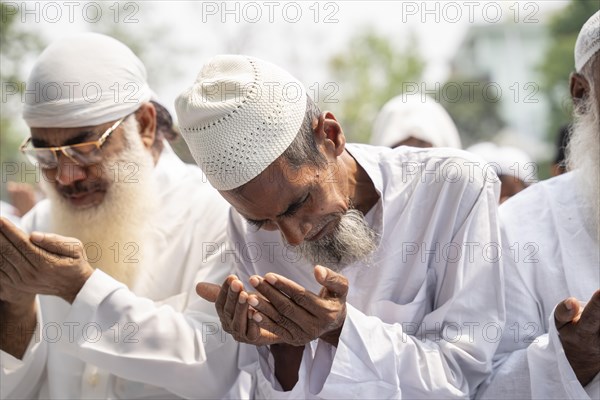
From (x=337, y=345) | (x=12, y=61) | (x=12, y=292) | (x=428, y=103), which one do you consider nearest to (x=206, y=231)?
(x=12, y=292)

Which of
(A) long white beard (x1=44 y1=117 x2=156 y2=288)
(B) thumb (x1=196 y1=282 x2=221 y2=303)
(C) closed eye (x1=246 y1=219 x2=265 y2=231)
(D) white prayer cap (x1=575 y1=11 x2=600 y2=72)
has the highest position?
(D) white prayer cap (x1=575 y1=11 x2=600 y2=72)

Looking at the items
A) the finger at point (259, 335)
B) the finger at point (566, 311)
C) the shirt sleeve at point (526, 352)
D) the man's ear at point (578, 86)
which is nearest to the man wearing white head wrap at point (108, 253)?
the finger at point (259, 335)

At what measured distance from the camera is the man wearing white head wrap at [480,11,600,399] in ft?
10.4

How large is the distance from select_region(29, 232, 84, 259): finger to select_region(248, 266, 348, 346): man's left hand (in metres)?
0.97

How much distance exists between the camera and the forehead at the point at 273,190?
321 centimetres

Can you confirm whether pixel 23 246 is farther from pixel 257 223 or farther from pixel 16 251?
pixel 257 223

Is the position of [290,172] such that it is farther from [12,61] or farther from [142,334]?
[12,61]

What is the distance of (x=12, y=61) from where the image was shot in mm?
15828

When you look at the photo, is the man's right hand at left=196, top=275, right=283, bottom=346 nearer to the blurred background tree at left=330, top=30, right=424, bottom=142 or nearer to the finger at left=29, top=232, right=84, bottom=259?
the finger at left=29, top=232, right=84, bottom=259

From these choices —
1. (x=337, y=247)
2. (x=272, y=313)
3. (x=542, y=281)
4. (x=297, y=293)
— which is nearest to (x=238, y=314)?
(x=272, y=313)

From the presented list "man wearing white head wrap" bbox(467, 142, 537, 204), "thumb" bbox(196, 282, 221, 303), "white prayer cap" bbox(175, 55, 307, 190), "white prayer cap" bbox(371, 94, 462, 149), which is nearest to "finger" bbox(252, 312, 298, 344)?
"thumb" bbox(196, 282, 221, 303)

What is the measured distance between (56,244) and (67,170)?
67cm

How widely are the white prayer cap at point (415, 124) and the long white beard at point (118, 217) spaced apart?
2.73 m

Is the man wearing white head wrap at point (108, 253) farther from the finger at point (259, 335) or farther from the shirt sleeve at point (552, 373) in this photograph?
the shirt sleeve at point (552, 373)
